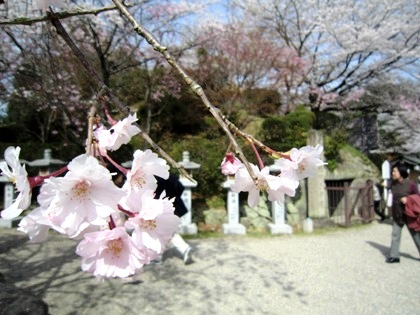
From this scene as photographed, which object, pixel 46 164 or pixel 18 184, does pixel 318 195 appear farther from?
pixel 18 184

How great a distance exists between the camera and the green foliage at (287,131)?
9.05 metres

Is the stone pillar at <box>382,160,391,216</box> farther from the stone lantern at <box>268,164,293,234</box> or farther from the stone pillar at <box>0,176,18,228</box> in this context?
the stone pillar at <box>0,176,18,228</box>

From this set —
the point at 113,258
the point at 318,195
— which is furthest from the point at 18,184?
the point at 318,195

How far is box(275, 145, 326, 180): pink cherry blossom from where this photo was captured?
2.97 feet

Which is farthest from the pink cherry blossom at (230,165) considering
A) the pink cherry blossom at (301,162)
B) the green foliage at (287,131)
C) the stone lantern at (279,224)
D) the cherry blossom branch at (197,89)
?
the green foliage at (287,131)

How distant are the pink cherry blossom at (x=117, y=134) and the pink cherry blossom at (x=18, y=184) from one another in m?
0.20

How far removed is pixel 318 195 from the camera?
330 inches

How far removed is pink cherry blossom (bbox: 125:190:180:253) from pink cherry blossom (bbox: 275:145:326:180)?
322 mm

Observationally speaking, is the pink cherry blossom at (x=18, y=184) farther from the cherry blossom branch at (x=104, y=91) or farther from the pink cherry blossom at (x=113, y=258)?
the cherry blossom branch at (x=104, y=91)

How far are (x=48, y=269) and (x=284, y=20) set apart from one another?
38.3 feet

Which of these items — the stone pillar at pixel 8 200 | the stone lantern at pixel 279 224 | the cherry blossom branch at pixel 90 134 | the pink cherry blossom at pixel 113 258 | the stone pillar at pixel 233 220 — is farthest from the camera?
the stone lantern at pixel 279 224

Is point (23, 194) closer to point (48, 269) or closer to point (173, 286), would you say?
point (173, 286)

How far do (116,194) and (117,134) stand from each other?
262mm

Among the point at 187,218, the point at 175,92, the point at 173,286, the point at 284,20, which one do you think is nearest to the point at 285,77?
the point at 284,20
